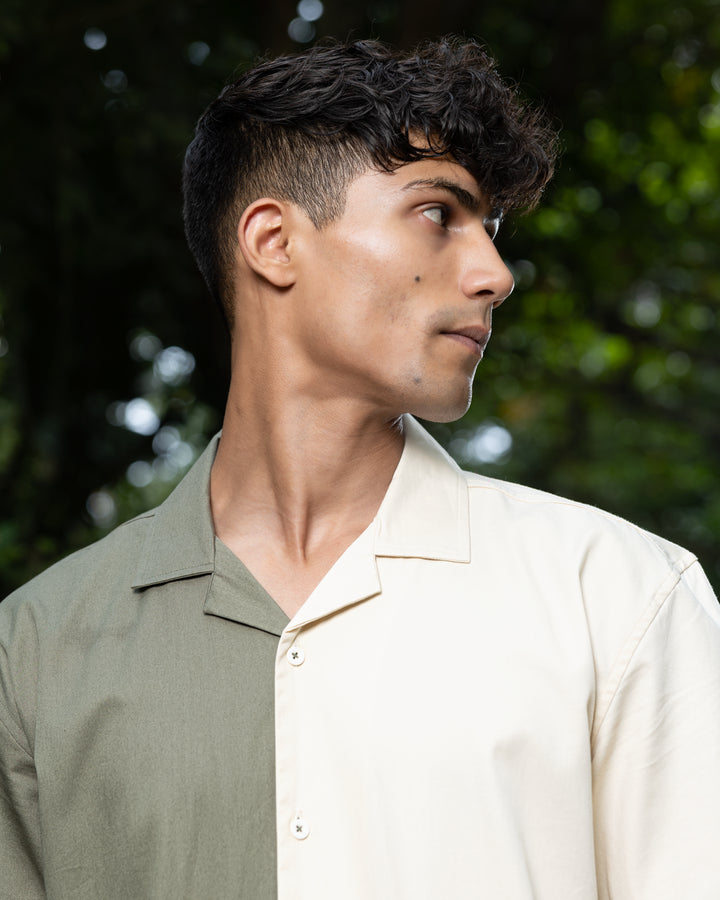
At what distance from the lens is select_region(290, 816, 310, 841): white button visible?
156cm

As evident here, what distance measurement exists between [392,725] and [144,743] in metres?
0.38

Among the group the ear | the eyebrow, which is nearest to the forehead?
the eyebrow

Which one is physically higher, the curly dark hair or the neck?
the curly dark hair

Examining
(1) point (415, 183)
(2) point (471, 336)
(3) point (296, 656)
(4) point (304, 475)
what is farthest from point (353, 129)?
(3) point (296, 656)

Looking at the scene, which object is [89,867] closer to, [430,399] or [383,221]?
[430,399]

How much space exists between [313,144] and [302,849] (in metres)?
1.12

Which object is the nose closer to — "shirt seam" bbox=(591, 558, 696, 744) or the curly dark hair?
the curly dark hair

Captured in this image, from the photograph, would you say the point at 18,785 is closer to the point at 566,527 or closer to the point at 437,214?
the point at 566,527

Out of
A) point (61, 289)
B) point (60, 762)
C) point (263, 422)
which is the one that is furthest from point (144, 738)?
point (61, 289)

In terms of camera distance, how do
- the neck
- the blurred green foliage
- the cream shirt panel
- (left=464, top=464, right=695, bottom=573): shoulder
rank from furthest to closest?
1. the blurred green foliage
2. the neck
3. (left=464, top=464, right=695, bottom=573): shoulder
4. the cream shirt panel

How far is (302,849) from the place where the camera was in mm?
1565

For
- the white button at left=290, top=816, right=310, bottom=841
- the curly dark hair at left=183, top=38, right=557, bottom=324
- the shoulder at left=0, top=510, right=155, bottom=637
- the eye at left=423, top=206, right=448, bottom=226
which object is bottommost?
the white button at left=290, top=816, right=310, bottom=841

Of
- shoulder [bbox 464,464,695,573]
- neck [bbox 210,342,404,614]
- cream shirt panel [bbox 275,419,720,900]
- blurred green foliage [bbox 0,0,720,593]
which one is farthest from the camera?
blurred green foliage [bbox 0,0,720,593]

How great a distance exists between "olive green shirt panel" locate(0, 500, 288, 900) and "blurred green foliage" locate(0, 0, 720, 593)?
2.07 m
